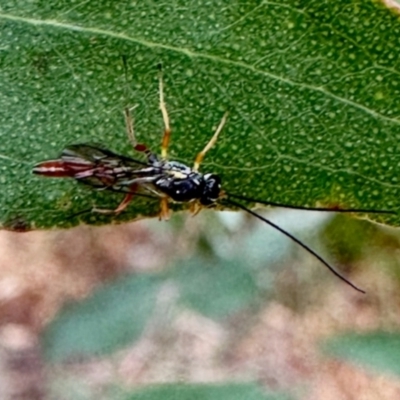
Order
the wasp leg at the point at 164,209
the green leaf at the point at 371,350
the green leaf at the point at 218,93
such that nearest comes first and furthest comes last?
the green leaf at the point at 218,93 < the wasp leg at the point at 164,209 < the green leaf at the point at 371,350

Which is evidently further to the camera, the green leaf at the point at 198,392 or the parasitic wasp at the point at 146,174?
the green leaf at the point at 198,392

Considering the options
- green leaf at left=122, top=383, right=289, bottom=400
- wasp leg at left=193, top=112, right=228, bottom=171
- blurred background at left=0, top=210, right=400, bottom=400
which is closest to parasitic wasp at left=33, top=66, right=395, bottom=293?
wasp leg at left=193, top=112, right=228, bottom=171

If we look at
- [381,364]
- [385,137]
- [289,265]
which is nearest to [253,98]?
[385,137]

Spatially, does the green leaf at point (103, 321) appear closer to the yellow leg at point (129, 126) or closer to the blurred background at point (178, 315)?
the blurred background at point (178, 315)

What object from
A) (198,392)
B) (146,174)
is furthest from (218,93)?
(198,392)

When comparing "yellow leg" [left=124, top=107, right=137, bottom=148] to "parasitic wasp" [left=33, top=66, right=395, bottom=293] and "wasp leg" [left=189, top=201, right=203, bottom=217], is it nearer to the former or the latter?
"parasitic wasp" [left=33, top=66, right=395, bottom=293]

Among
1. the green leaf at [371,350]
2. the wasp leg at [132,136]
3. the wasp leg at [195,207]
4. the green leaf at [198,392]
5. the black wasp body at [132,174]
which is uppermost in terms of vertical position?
the wasp leg at [132,136]

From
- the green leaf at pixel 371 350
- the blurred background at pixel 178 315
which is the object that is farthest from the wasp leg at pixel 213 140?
the green leaf at pixel 371 350

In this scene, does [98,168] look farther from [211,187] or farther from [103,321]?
[103,321]
